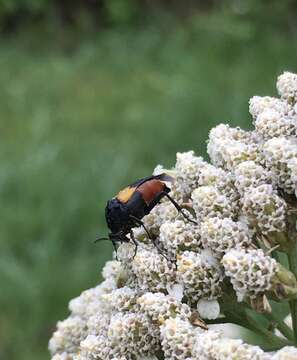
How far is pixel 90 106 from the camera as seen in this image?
802 centimetres

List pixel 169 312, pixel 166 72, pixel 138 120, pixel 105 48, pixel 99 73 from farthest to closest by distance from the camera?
pixel 105 48 → pixel 99 73 → pixel 166 72 → pixel 138 120 → pixel 169 312

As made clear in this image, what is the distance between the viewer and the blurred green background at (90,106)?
4.70 m

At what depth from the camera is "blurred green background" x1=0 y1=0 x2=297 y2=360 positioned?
4.70 m

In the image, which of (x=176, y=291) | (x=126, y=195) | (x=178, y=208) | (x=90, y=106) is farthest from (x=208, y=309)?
(x=90, y=106)

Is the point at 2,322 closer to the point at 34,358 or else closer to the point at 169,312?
the point at 34,358

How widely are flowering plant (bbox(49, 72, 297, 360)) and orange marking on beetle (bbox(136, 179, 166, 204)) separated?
0.14 ft

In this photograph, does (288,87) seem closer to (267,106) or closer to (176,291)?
(267,106)

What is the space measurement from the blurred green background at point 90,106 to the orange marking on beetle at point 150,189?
10.0ft

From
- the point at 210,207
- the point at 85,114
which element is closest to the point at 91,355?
the point at 210,207

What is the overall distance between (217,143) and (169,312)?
29cm

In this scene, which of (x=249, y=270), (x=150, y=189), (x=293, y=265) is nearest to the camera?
(x=249, y=270)

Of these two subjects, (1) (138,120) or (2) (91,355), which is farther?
(1) (138,120)

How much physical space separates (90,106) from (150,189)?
6680 millimetres

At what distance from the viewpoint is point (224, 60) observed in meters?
8.06
